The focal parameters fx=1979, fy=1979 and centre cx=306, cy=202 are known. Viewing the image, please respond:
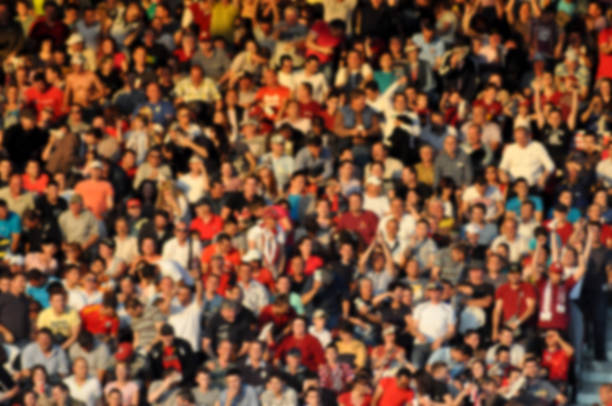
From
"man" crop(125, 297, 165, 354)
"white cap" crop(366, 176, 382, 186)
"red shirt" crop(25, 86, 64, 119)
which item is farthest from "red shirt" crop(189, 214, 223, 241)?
"red shirt" crop(25, 86, 64, 119)

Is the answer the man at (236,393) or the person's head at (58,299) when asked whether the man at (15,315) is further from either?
the man at (236,393)

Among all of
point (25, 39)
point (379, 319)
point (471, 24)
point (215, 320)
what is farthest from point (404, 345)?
point (25, 39)

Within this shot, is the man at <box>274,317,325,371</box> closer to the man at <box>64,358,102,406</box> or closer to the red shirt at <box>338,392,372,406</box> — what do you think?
the red shirt at <box>338,392,372,406</box>

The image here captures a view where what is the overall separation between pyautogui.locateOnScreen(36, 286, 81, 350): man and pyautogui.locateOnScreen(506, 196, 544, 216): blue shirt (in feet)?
18.2

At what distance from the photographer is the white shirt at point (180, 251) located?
24.0 metres

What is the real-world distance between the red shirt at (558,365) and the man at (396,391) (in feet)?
5.44

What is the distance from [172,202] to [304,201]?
1691mm

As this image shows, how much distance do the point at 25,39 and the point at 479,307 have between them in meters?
9.13

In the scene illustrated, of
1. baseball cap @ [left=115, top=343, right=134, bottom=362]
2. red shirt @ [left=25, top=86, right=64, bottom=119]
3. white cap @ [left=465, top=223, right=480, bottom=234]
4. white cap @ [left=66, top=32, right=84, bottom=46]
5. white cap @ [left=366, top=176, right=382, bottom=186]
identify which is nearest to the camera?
baseball cap @ [left=115, top=343, right=134, bottom=362]

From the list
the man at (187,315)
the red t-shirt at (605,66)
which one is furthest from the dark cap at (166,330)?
the red t-shirt at (605,66)

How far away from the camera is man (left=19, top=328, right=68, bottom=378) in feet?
74.9

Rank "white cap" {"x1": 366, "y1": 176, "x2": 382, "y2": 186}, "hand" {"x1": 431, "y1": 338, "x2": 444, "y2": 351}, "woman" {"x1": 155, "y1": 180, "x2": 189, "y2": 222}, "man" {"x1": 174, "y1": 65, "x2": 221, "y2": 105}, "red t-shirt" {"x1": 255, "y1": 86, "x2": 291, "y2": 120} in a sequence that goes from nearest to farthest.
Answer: "hand" {"x1": 431, "y1": 338, "x2": 444, "y2": 351} < "white cap" {"x1": 366, "y1": 176, "x2": 382, "y2": 186} < "woman" {"x1": 155, "y1": 180, "x2": 189, "y2": 222} < "red t-shirt" {"x1": 255, "y1": 86, "x2": 291, "y2": 120} < "man" {"x1": 174, "y1": 65, "x2": 221, "y2": 105}

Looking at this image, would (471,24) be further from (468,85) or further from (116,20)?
(116,20)

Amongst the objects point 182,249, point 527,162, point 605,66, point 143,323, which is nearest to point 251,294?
point 182,249
